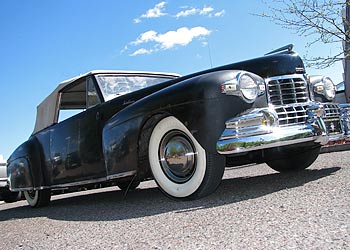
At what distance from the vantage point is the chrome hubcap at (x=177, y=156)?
11.1ft

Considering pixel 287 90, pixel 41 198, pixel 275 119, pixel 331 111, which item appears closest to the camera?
pixel 275 119

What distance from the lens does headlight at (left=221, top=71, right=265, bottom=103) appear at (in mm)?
3146

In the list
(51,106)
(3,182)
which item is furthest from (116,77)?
(3,182)

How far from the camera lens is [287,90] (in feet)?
11.8

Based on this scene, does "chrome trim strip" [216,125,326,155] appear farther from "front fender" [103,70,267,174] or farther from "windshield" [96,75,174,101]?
"windshield" [96,75,174,101]

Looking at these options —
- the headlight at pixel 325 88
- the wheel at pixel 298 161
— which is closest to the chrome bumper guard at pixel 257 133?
the headlight at pixel 325 88

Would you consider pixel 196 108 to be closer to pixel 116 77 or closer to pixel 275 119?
pixel 275 119

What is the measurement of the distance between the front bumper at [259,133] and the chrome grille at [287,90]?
0.28 metres

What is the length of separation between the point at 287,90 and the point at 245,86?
0.60 meters

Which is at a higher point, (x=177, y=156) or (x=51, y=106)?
(x=51, y=106)

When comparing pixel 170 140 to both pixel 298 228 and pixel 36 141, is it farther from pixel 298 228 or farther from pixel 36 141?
pixel 36 141

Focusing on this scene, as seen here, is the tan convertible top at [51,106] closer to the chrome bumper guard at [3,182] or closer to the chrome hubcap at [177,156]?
the chrome hubcap at [177,156]

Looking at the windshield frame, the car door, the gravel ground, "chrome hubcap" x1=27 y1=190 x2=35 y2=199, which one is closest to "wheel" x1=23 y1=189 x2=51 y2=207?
"chrome hubcap" x1=27 y1=190 x2=35 y2=199

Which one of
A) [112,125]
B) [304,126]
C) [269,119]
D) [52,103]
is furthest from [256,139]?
[52,103]
